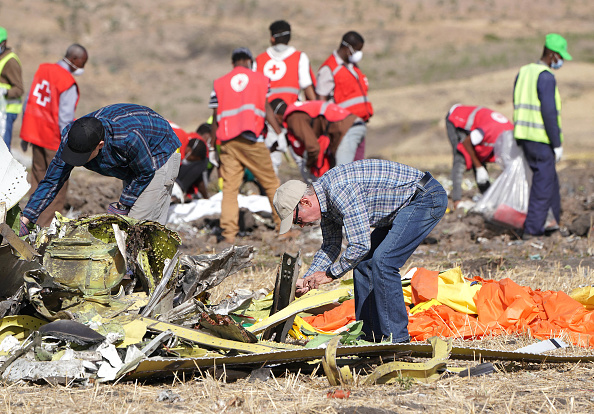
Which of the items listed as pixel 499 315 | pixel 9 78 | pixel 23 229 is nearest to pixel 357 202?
pixel 499 315

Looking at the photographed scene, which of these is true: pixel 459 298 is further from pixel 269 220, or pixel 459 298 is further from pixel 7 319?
pixel 269 220

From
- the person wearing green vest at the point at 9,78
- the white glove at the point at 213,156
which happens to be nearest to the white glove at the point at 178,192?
the white glove at the point at 213,156

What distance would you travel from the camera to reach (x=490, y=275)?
21.1 feet

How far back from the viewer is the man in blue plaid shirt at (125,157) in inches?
181

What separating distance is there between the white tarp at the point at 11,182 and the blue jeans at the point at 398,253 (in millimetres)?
2059

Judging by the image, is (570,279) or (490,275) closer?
(570,279)

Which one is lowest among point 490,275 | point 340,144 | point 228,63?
point 490,275

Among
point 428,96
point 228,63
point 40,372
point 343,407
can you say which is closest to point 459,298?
point 343,407

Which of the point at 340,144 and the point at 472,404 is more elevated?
the point at 340,144

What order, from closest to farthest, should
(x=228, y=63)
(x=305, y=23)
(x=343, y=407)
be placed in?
(x=343, y=407), (x=228, y=63), (x=305, y=23)

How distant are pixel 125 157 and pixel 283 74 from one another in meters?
4.53

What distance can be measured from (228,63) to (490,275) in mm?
34067

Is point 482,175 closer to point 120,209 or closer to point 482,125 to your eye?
point 482,125

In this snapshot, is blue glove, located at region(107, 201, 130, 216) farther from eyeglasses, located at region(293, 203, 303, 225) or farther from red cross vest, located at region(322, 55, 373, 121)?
red cross vest, located at region(322, 55, 373, 121)
